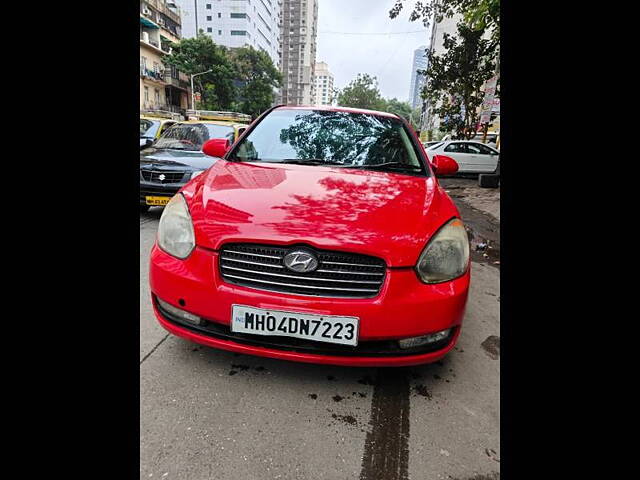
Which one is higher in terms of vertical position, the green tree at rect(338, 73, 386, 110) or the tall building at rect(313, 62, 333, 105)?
the tall building at rect(313, 62, 333, 105)

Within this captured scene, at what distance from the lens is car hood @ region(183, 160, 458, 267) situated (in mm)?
1585

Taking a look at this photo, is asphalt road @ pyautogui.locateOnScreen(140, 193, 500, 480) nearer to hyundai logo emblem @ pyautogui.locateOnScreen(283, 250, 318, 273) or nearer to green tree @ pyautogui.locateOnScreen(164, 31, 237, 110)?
hyundai logo emblem @ pyautogui.locateOnScreen(283, 250, 318, 273)

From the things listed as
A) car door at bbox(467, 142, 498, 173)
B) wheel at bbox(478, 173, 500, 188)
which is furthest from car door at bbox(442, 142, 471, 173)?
wheel at bbox(478, 173, 500, 188)

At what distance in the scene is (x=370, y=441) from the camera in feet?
5.01

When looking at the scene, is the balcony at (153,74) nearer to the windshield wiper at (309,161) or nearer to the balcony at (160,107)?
the balcony at (160,107)

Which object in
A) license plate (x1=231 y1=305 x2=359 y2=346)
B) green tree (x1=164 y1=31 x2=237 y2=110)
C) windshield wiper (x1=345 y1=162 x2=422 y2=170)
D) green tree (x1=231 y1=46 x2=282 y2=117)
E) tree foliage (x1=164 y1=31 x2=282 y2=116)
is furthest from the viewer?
green tree (x1=231 y1=46 x2=282 y2=117)

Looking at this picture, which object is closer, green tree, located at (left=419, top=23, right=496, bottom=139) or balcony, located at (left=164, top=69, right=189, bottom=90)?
green tree, located at (left=419, top=23, right=496, bottom=139)

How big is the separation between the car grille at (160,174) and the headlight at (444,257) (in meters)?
4.10

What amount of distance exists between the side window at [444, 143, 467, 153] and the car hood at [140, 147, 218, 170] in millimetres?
10443
